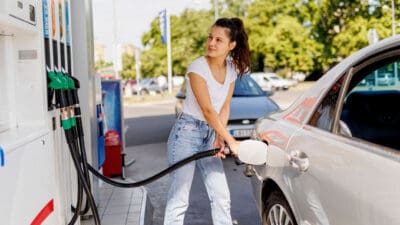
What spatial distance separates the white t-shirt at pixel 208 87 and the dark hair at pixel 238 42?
0.19 ft

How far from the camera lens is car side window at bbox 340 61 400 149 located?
2.95 metres

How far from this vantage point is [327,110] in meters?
2.87

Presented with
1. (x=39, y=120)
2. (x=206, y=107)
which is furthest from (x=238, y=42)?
(x=39, y=120)

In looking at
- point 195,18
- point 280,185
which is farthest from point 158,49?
point 280,185

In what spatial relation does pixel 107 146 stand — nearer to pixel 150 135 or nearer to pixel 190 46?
pixel 150 135

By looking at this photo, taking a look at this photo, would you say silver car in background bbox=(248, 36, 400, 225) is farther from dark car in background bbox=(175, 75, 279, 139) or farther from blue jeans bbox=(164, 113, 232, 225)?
dark car in background bbox=(175, 75, 279, 139)

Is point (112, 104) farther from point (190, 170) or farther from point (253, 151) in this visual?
point (253, 151)

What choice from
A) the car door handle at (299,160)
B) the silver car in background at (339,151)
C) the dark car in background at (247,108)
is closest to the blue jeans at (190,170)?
the silver car in background at (339,151)

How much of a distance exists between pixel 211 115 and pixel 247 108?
5.53 m

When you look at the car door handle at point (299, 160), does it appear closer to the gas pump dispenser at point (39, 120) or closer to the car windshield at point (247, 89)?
the gas pump dispenser at point (39, 120)

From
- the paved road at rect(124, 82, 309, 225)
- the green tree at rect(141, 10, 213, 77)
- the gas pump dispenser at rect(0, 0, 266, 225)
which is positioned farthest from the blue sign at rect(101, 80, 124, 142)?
the green tree at rect(141, 10, 213, 77)

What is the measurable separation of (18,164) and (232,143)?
1261 mm

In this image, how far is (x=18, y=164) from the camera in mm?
2488

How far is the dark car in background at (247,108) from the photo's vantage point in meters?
8.35
